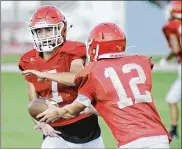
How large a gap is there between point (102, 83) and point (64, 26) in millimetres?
1085

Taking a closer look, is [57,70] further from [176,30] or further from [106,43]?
[176,30]

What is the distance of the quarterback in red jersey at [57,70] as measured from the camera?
17.6ft

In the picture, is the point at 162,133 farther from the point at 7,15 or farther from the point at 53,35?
the point at 7,15

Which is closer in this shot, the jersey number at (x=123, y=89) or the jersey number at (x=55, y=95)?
the jersey number at (x=123, y=89)

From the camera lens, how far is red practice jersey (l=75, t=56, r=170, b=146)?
4.52 metres

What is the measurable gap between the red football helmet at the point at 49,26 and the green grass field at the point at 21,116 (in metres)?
3.49

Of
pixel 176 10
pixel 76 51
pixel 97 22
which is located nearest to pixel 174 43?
pixel 176 10

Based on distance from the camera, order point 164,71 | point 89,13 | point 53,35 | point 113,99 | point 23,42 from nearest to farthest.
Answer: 1. point 113,99
2. point 53,35
3. point 164,71
4. point 89,13
5. point 23,42

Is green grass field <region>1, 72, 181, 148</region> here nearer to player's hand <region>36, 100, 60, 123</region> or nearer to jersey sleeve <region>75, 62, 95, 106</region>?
player's hand <region>36, 100, 60, 123</region>

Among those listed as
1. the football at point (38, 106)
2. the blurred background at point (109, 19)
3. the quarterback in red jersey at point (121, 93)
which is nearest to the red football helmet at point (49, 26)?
the football at point (38, 106)

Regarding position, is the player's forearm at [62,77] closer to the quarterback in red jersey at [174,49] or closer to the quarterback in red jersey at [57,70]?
the quarterback in red jersey at [57,70]

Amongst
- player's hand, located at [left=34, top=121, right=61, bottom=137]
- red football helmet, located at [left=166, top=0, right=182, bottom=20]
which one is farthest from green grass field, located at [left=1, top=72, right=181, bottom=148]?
player's hand, located at [left=34, top=121, right=61, bottom=137]

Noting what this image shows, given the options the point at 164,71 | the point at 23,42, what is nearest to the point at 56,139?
the point at 164,71

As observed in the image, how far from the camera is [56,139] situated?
5.58 meters
